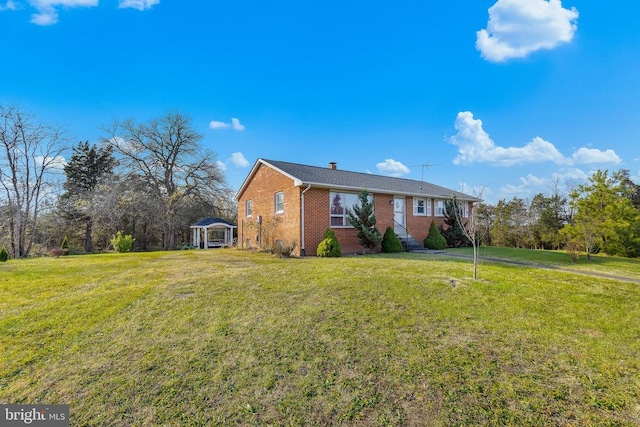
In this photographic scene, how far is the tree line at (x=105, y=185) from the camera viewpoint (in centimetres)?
2073

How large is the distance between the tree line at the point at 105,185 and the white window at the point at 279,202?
54.3 ft

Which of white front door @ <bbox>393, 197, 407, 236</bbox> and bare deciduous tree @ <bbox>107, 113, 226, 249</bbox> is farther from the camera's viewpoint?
bare deciduous tree @ <bbox>107, 113, 226, 249</bbox>

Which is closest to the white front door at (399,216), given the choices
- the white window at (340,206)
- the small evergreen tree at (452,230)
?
the white window at (340,206)

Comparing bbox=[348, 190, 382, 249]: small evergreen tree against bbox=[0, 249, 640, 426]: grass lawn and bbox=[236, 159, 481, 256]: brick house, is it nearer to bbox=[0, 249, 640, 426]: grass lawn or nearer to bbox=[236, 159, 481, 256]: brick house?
bbox=[236, 159, 481, 256]: brick house

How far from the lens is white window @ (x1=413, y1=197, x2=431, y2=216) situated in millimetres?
16656

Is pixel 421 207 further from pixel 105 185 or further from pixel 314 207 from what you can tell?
pixel 105 185

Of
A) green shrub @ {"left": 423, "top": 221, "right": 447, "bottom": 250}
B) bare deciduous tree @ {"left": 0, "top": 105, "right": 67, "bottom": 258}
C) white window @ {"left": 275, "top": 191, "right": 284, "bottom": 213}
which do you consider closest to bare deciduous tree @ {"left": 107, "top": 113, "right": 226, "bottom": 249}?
bare deciduous tree @ {"left": 0, "top": 105, "right": 67, "bottom": 258}

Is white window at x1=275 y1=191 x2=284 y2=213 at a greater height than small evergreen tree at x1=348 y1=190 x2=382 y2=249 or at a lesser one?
greater

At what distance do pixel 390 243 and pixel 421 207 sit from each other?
15.3ft

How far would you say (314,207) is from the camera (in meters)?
12.8

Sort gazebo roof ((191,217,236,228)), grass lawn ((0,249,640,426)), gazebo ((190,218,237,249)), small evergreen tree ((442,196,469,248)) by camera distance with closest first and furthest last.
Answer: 1. grass lawn ((0,249,640,426))
2. small evergreen tree ((442,196,469,248))
3. gazebo roof ((191,217,236,228))
4. gazebo ((190,218,237,249))

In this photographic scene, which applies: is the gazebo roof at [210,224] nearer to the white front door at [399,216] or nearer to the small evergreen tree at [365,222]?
the small evergreen tree at [365,222]

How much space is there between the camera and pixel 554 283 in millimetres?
6512

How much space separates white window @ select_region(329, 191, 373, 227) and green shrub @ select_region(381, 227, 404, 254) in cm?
203
